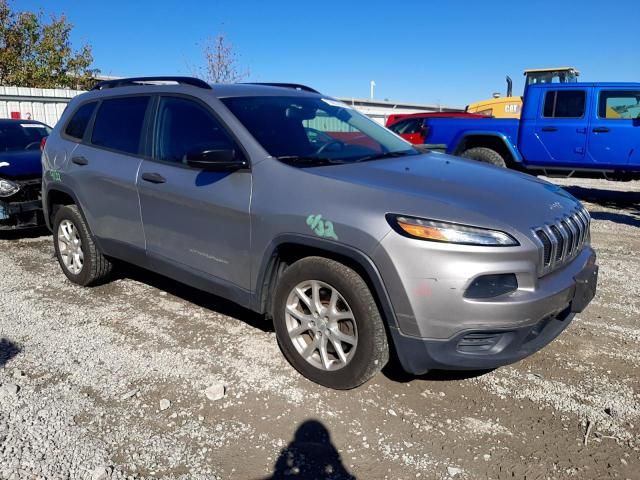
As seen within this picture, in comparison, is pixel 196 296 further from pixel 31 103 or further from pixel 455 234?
pixel 31 103

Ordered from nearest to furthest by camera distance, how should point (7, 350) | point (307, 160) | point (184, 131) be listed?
point (307, 160) < point (7, 350) < point (184, 131)

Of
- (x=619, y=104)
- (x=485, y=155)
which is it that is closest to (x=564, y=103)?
(x=619, y=104)

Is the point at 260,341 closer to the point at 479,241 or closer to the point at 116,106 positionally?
the point at 479,241

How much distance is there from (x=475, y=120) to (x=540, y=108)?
117 centimetres

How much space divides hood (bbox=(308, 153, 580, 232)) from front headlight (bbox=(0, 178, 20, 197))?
5044mm

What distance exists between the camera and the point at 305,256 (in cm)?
329

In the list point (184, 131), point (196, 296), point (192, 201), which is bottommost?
point (196, 296)

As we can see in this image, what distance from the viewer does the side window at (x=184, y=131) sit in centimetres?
362

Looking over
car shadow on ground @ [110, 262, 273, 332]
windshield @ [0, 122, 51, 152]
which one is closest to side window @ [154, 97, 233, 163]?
car shadow on ground @ [110, 262, 273, 332]

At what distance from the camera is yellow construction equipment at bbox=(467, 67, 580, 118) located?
15.0 metres

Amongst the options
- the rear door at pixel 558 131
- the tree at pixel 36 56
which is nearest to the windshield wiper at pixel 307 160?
the rear door at pixel 558 131

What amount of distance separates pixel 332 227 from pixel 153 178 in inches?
65.8

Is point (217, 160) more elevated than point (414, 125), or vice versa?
point (414, 125)

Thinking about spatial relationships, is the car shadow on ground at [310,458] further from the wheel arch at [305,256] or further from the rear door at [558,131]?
the rear door at [558,131]
